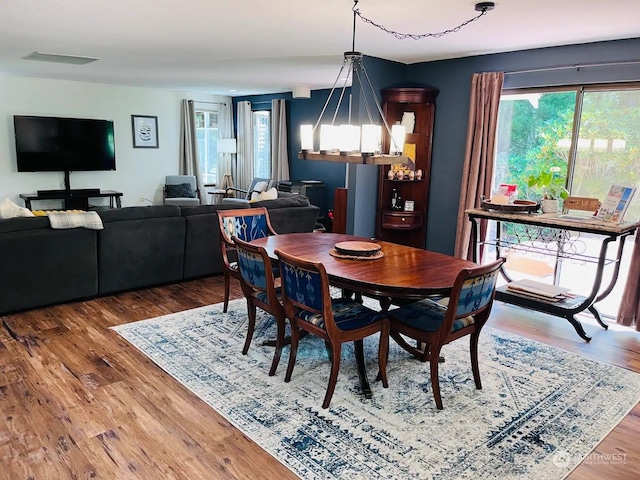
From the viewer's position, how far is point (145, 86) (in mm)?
8516

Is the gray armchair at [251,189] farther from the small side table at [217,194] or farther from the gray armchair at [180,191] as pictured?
the gray armchair at [180,191]

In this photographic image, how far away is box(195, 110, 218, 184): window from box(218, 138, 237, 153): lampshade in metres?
0.54

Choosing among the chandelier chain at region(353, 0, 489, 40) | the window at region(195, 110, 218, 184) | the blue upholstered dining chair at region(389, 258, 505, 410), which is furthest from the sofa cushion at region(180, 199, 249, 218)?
Answer: the window at region(195, 110, 218, 184)

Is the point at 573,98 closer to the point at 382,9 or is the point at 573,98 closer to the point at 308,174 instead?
the point at 382,9

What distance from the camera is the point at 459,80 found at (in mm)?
5109

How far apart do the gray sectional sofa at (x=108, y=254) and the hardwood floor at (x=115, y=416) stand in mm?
302

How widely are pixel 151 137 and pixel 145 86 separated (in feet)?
3.09

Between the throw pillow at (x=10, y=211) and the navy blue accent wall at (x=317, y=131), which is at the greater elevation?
the navy blue accent wall at (x=317, y=131)

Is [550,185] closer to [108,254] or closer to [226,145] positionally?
[108,254]

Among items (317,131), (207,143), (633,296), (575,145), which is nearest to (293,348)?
(633,296)

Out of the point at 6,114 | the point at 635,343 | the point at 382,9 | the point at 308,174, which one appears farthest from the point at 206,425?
the point at 6,114

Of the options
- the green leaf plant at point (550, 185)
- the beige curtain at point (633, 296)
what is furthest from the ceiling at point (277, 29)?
the beige curtain at point (633, 296)

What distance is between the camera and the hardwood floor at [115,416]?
7.22 ft

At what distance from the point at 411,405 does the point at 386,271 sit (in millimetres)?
769
